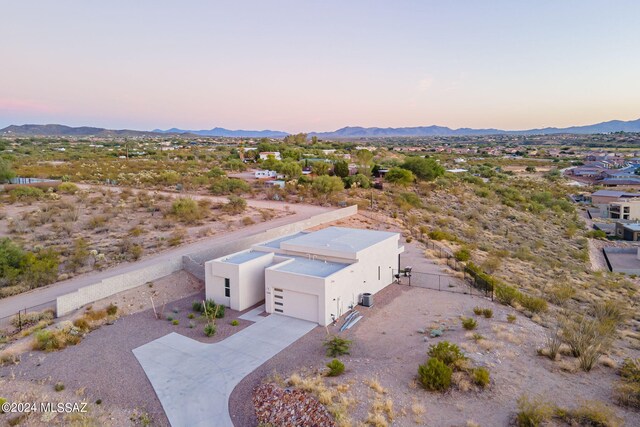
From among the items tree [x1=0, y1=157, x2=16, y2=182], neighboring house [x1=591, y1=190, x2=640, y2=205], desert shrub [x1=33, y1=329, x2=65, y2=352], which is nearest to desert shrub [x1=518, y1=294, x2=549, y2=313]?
desert shrub [x1=33, y1=329, x2=65, y2=352]

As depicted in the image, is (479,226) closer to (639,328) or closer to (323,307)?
(639,328)

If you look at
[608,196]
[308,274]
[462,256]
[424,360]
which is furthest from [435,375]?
[608,196]

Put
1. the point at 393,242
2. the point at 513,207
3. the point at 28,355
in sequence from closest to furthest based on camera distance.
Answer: the point at 28,355
the point at 393,242
the point at 513,207

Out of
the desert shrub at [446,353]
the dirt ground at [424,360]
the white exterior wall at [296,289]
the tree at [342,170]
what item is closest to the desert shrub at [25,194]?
the white exterior wall at [296,289]

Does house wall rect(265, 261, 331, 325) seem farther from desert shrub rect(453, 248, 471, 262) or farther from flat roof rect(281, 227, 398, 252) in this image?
desert shrub rect(453, 248, 471, 262)

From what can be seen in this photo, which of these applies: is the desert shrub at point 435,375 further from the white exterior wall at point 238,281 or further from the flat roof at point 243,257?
the flat roof at point 243,257

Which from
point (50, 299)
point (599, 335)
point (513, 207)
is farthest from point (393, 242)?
point (513, 207)

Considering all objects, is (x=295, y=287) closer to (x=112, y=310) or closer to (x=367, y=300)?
(x=367, y=300)
